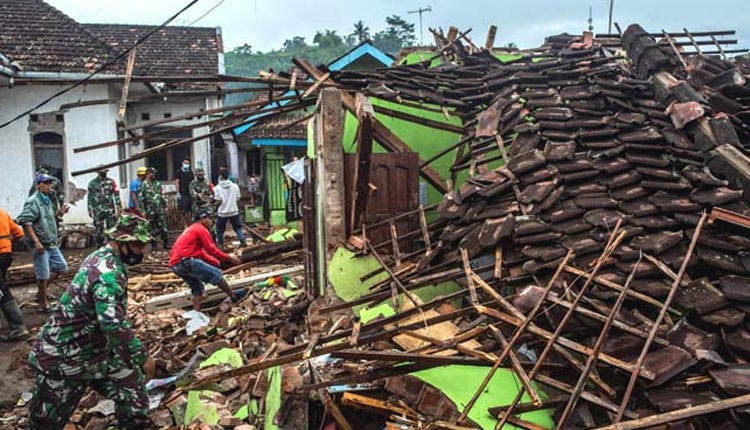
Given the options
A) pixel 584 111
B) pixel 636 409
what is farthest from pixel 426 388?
pixel 584 111

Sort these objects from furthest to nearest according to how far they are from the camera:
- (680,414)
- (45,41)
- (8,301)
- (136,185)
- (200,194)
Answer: (45,41) → (136,185) → (200,194) → (8,301) → (680,414)

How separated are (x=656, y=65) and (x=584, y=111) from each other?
5.24 feet

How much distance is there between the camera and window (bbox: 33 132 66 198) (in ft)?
47.0

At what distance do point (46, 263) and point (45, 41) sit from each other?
31.6 feet

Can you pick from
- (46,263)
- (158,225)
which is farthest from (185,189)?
(46,263)

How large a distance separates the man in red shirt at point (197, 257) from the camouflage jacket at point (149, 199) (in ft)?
17.0

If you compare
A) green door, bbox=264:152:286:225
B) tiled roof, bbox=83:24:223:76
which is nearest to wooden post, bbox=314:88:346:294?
green door, bbox=264:152:286:225

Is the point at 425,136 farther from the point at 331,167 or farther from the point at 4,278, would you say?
the point at 4,278

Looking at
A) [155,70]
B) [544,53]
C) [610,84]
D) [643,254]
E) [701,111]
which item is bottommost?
[643,254]

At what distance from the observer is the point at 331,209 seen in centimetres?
719

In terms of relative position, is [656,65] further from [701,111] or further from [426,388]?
[426,388]

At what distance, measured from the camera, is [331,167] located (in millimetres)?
7152

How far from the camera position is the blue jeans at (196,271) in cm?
796

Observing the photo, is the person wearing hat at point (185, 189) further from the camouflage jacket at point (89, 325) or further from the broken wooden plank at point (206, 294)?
the camouflage jacket at point (89, 325)
